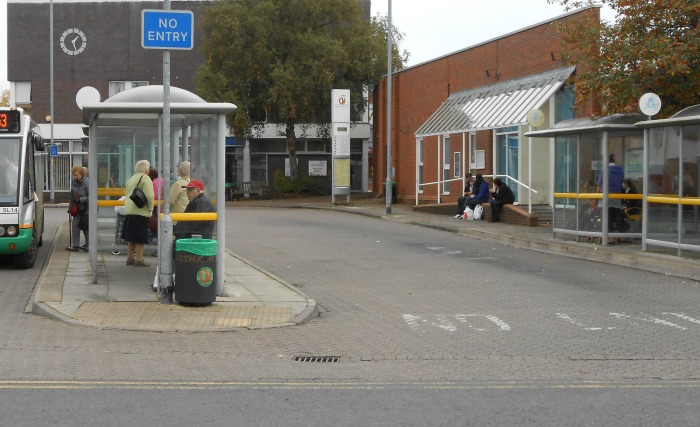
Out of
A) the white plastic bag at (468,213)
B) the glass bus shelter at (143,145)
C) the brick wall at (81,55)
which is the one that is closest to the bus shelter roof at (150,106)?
the glass bus shelter at (143,145)

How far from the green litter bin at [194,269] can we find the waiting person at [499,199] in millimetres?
17499

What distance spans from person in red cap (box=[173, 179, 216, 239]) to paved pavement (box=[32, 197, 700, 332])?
0.94 metres

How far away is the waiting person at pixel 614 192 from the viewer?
67.2ft

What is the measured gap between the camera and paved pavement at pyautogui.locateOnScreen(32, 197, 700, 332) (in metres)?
11.8

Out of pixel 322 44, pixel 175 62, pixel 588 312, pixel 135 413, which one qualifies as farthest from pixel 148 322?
pixel 175 62

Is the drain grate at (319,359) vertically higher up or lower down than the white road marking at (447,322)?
lower down

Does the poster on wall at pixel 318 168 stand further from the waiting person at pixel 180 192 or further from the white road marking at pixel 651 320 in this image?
the white road marking at pixel 651 320

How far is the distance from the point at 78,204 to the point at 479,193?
47.8 ft

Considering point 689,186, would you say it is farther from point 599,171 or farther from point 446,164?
point 446,164

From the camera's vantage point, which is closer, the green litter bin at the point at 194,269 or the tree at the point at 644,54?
the green litter bin at the point at 194,269

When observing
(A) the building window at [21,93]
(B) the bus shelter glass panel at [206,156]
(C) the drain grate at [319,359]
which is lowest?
(C) the drain grate at [319,359]

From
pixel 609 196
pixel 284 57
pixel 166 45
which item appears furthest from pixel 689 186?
pixel 284 57

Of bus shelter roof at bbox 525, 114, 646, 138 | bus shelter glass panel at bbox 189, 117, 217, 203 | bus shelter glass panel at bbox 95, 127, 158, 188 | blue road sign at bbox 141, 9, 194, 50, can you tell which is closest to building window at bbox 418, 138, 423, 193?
bus shelter roof at bbox 525, 114, 646, 138

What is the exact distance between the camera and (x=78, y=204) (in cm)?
1927
